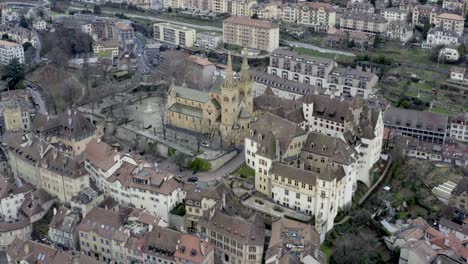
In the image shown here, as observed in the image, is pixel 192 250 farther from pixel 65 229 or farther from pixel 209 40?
pixel 209 40

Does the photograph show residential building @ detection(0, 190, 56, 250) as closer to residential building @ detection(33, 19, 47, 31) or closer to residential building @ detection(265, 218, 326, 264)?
residential building @ detection(265, 218, 326, 264)

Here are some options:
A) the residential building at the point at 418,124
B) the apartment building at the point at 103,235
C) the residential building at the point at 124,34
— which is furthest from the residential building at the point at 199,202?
the residential building at the point at 124,34

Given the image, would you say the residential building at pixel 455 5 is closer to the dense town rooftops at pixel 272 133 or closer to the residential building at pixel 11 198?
the dense town rooftops at pixel 272 133

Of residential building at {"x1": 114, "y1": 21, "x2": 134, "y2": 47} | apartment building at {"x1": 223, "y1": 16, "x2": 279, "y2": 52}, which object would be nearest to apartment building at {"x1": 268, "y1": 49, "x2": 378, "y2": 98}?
apartment building at {"x1": 223, "y1": 16, "x2": 279, "y2": 52}

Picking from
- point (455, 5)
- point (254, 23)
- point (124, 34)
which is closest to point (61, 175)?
point (254, 23)

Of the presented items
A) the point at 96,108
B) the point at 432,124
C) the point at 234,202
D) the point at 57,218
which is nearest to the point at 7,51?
the point at 96,108
